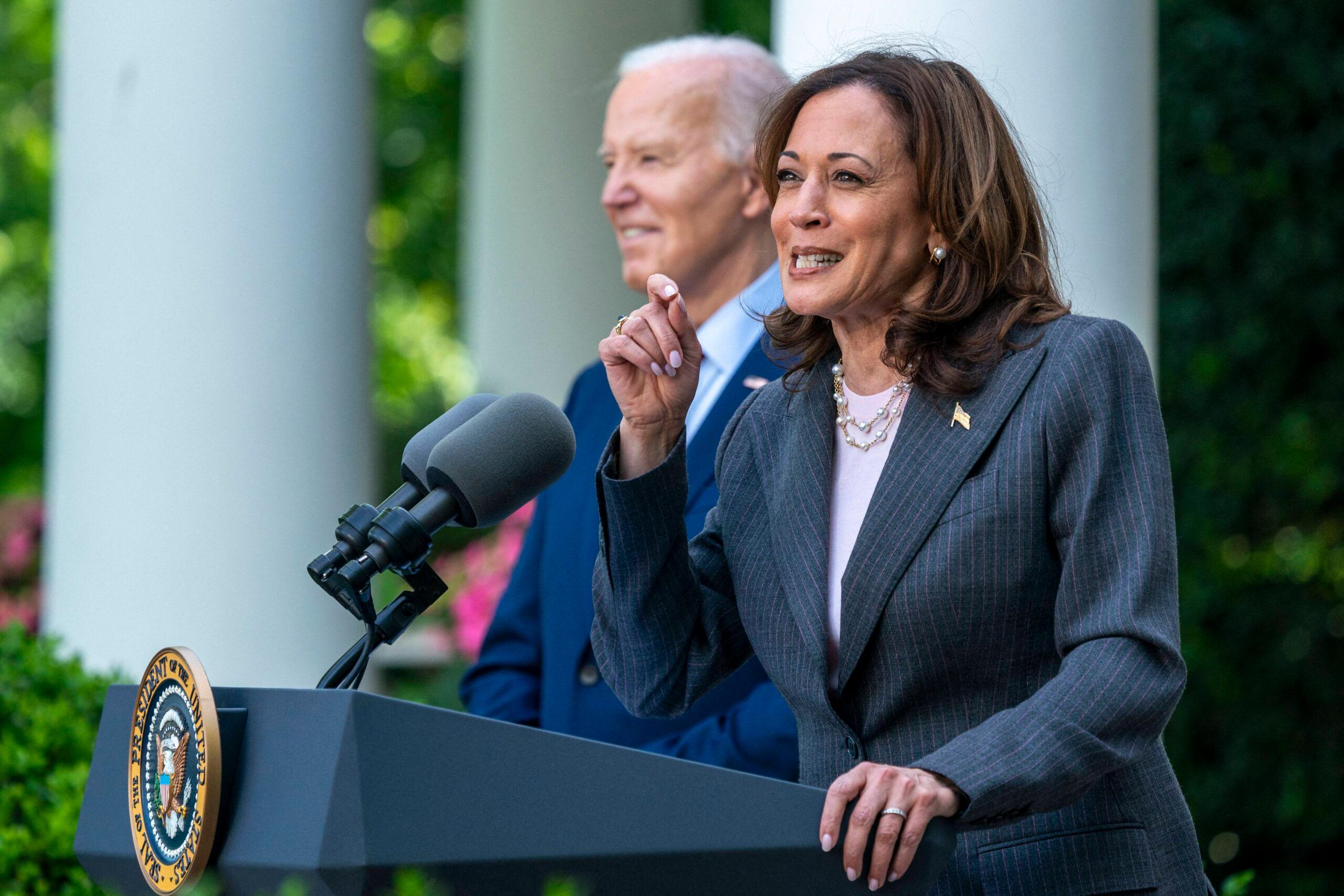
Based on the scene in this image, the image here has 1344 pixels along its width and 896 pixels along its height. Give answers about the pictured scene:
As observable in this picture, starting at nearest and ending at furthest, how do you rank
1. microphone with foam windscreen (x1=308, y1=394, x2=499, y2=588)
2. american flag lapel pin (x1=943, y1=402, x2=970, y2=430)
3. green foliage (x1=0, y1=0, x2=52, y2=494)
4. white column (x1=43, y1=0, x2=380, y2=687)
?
microphone with foam windscreen (x1=308, y1=394, x2=499, y2=588)
american flag lapel pin (x1=943, y1=402, x2=970, y2=430)
white column (x1=43, y1=0, x2=380, y2=687)
green foliage (x1=0, y1=0, x2=52, y2=494)

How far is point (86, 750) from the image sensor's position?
3459 mm

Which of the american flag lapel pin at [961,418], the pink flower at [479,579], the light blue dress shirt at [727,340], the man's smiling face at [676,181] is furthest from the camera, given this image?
the pink flower at [479,579]

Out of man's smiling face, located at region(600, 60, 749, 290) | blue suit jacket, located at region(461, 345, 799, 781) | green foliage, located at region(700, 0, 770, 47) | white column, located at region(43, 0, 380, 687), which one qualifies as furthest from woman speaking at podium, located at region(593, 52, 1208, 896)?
green foliage, located at region(700, 0, 770, 47)

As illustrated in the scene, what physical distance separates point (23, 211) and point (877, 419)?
17.1 metres

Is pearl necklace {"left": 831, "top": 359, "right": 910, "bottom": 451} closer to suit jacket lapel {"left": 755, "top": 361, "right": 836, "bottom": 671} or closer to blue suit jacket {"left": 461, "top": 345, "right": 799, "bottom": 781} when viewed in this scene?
suit jacket lapel {"left": 755, "top": 361, "right": 836, "bottom": 671}

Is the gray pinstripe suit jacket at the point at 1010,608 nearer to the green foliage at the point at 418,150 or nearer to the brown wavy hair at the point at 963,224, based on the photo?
the brown wavy hair at the point at 963,224

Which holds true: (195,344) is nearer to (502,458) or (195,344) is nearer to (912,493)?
(502,458)

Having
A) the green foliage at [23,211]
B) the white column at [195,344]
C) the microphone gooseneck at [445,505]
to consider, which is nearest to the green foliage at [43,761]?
the white column at [195,344]

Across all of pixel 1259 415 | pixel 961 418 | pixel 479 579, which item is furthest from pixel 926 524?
pixel 1259 415

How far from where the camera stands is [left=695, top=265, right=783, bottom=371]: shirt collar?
3365 mm

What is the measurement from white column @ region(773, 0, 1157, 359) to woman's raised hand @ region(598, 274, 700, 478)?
5.47 ft

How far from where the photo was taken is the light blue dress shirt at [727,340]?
3.34 metres

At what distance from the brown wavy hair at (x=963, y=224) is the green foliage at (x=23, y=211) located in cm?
1683

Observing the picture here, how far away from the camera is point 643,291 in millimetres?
3635
